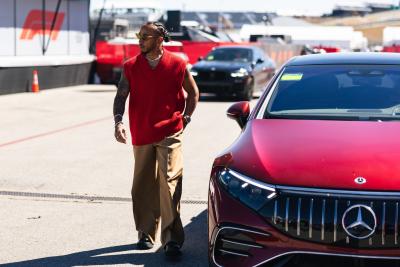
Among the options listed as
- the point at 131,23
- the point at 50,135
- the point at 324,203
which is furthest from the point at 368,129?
the point at 131,23

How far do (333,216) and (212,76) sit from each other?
15.7m

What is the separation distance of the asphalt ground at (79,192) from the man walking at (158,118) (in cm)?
38

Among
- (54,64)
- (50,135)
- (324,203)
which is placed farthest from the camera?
(54,64)

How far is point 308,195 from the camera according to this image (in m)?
3.69

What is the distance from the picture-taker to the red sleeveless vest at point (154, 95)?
16.6 ft

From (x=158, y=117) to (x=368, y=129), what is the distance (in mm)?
1459

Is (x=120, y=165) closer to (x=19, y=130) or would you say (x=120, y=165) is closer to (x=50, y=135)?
(x=50, y=135)

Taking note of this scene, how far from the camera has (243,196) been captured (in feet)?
12.7

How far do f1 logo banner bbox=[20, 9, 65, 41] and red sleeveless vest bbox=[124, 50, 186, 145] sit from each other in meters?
19.0

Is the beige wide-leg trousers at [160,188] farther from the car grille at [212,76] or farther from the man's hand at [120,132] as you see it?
the car grille at [212,76]

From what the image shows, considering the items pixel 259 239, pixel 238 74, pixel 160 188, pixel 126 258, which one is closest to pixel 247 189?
pixel 259 239

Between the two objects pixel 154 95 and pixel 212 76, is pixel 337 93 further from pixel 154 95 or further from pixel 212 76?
pixel 212 76

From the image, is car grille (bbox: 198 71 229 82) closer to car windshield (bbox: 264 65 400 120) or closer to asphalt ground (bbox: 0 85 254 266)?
asphalt ground (bbox: 0 85 254 266)

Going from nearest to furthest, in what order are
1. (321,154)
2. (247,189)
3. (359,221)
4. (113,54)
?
(359,221) < (247,189) < (321,154) < (113,54)
